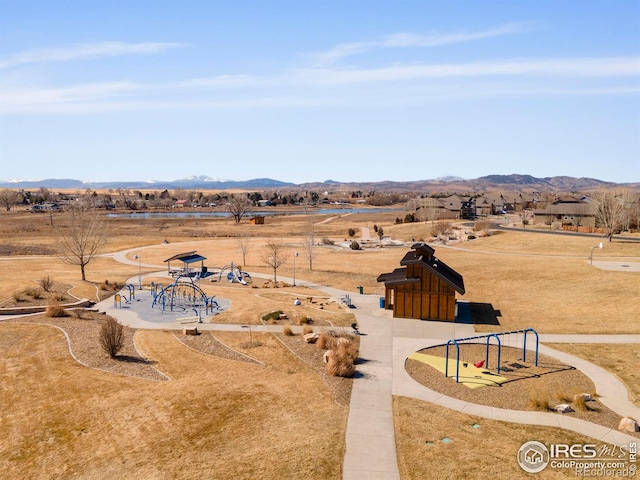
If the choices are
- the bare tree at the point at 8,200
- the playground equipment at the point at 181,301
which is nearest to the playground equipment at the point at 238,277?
the playground equipment at the point at 181,301

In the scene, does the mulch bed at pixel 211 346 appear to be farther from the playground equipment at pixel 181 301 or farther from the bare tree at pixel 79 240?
the bare tree at pixel 79 240

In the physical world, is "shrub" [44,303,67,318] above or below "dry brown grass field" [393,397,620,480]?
above

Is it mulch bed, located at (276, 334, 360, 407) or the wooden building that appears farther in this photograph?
the wooden building

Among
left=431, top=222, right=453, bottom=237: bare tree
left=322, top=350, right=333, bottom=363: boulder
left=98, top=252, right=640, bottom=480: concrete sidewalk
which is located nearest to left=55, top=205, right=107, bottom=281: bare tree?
left=98, top=252, right=640, bottom=480: concrete sidewalk

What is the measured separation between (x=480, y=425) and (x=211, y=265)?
4221 cm

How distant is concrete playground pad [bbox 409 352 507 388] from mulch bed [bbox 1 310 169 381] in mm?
12538

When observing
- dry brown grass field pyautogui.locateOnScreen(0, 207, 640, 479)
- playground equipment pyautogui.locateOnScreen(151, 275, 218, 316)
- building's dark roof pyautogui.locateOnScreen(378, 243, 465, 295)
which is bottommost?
dry brown grass field pyautogui.locateOnScreen(0, 207, 640, 479)

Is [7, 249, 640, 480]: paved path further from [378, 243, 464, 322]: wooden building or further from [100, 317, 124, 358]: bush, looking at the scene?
[100, 317, 124, 358]: bush

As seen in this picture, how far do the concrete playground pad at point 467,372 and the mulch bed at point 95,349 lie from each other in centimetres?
1254

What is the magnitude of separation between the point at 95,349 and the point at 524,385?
69.0 ft

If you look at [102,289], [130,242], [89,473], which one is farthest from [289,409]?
[130,242]

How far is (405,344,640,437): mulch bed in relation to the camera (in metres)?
18.8

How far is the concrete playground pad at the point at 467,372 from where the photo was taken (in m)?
21.6

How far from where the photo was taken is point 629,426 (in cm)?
1692
